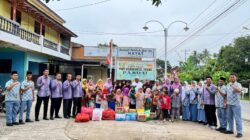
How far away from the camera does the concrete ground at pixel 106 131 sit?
8.47 meters

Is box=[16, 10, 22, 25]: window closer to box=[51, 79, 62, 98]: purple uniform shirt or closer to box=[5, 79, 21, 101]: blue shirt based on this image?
box=[51, 79, 62, 98]: purple uniform shirt

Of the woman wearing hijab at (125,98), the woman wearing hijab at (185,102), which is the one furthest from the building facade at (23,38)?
the woman wearing hijab at (185,102)

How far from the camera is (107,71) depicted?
106 feet

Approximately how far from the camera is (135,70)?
49.9ft

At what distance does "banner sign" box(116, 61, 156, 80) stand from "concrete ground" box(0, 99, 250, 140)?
14.2 feet

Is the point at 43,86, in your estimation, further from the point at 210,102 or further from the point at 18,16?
the point at 18,16

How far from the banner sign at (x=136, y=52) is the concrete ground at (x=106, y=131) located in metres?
5.62

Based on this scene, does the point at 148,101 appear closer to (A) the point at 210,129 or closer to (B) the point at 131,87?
(B) the point at 131,87

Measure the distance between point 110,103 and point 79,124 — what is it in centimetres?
240

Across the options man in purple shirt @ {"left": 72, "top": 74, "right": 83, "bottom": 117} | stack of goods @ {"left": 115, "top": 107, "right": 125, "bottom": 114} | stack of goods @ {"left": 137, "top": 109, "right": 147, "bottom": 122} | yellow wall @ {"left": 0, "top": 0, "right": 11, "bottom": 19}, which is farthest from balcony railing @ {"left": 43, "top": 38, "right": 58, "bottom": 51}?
stack of goods @ {"left": 137, "top": 109, "right": 147, "bottom": 122}

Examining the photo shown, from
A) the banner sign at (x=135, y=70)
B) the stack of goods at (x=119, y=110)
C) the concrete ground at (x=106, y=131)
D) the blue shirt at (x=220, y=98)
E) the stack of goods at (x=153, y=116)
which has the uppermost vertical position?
the banner sign at (x=135, y=70)

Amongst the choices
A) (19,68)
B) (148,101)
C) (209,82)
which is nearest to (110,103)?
(148,101)

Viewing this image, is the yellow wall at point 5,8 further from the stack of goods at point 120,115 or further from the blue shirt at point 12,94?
the stack of goods at point 120,115

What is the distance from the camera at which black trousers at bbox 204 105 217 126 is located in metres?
10.7
